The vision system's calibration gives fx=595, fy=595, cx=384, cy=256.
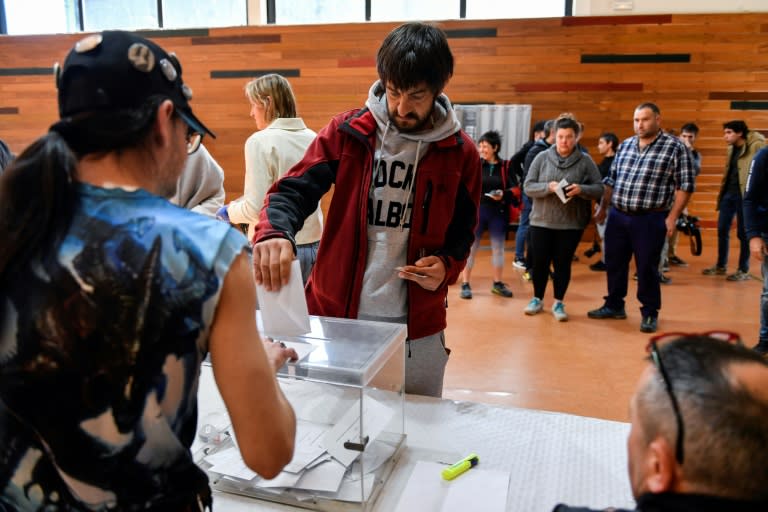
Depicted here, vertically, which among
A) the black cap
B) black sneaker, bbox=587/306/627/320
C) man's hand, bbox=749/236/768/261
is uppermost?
the black cap

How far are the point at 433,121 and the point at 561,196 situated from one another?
2920mm

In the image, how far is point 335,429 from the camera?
4.25ft

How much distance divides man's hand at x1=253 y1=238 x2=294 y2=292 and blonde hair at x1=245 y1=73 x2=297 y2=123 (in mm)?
1802

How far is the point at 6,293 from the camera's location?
71cm

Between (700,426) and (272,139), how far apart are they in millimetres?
2350

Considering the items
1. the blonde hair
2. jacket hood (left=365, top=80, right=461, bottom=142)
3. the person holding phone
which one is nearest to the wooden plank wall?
the person holding phone

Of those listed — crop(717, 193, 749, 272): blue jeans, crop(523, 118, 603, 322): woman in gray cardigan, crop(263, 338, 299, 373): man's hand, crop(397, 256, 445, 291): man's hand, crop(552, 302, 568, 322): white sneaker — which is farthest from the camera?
crop(717, 193, 749, 272): blue jeans

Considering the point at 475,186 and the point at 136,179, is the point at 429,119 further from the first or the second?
the point at 136,179

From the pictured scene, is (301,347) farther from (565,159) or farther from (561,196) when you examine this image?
(565,159)

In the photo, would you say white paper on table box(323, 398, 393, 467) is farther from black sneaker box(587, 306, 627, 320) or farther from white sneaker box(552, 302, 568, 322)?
black sneaker box(587, 306, 627, 320)

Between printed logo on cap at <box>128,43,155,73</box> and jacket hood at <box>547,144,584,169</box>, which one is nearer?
printed logo on cap at <box>128,43,155,73</box>

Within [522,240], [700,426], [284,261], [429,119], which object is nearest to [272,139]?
[429,119]

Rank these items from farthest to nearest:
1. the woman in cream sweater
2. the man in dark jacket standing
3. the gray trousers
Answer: the man in dark jacket standing → the woman in cream sweater → the gray trousers

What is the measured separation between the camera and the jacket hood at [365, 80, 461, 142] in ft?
5.40
